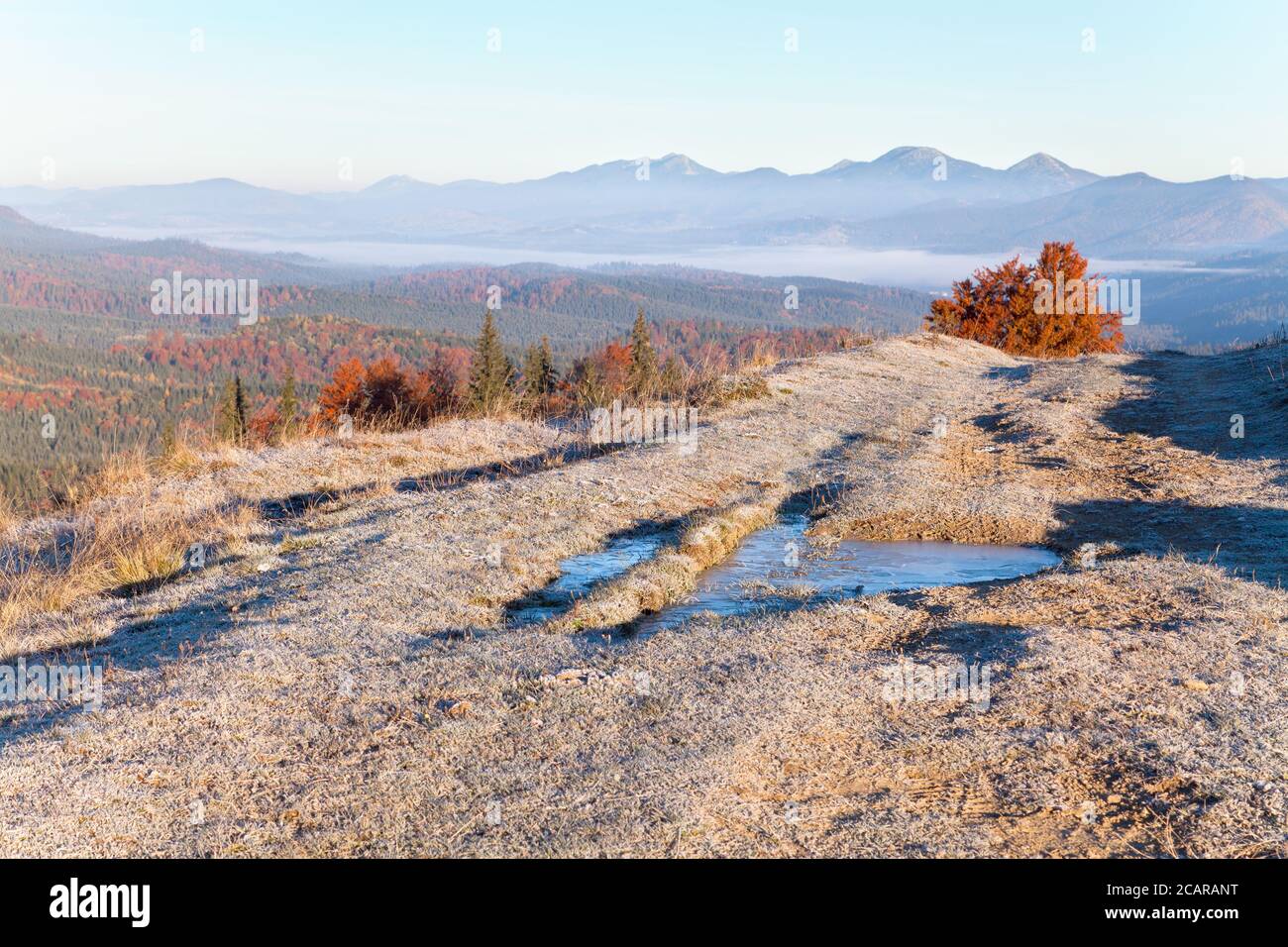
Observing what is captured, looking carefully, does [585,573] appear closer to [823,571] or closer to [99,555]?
[823,571]

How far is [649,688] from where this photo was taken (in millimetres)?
6449

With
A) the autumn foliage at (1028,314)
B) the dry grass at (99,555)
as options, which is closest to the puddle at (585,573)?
the dry grass at (99,555)

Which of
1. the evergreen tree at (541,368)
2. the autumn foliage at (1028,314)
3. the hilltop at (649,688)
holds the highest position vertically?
the autumn foliage at (1028,314)

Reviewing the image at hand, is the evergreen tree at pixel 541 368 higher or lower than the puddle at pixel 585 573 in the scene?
higher

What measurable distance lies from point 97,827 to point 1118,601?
23.3 ft

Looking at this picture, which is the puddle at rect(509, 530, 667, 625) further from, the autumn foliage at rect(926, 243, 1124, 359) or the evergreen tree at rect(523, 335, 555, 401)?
the evergreen tree at rect(523, 335, 555, 401)

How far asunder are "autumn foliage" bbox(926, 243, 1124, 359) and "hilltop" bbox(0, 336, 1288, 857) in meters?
25.1

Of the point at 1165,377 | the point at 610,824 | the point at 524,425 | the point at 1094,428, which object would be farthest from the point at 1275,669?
the point at 1165,377

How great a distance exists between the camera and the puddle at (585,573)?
8406mm

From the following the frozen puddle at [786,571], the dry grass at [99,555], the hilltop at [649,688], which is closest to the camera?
the hilltop at [649,688]

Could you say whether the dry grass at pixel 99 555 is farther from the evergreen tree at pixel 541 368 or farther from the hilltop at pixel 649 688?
the evergreen tree at pixel 541 368

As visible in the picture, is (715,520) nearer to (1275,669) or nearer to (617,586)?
(617,586)

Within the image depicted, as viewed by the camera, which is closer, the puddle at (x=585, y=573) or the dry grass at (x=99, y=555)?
the dry grass at (x=99, y=555)

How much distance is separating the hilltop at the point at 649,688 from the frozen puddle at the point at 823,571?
27cm
